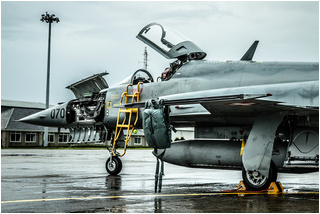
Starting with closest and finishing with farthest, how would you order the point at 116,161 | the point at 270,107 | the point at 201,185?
1. the point at 270,107
2. the point at 201,185
3. the point at 116,161

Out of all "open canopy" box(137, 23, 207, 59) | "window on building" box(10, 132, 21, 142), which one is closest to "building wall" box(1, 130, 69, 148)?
"window on building" box(10, 132, 21, 142)

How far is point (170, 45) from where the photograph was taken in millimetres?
12758

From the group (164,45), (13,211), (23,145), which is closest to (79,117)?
(164,45)

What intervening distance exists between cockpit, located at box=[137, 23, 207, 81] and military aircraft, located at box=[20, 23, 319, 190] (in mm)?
26

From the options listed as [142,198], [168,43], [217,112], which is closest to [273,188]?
[217,112]

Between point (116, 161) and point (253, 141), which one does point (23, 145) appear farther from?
point (253, 141)

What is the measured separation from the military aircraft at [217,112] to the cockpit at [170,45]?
26 mm

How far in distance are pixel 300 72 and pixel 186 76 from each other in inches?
112

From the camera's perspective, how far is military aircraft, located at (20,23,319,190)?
30.0 ft

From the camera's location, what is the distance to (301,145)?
32.0 ft

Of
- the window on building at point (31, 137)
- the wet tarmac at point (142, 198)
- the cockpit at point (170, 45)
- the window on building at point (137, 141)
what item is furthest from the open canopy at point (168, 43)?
the window on building at point (137, 141)

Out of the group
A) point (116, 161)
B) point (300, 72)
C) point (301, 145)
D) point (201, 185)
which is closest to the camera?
point (301, 145)

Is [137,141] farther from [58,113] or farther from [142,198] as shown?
[142,198]

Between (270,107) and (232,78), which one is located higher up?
(232,78)
